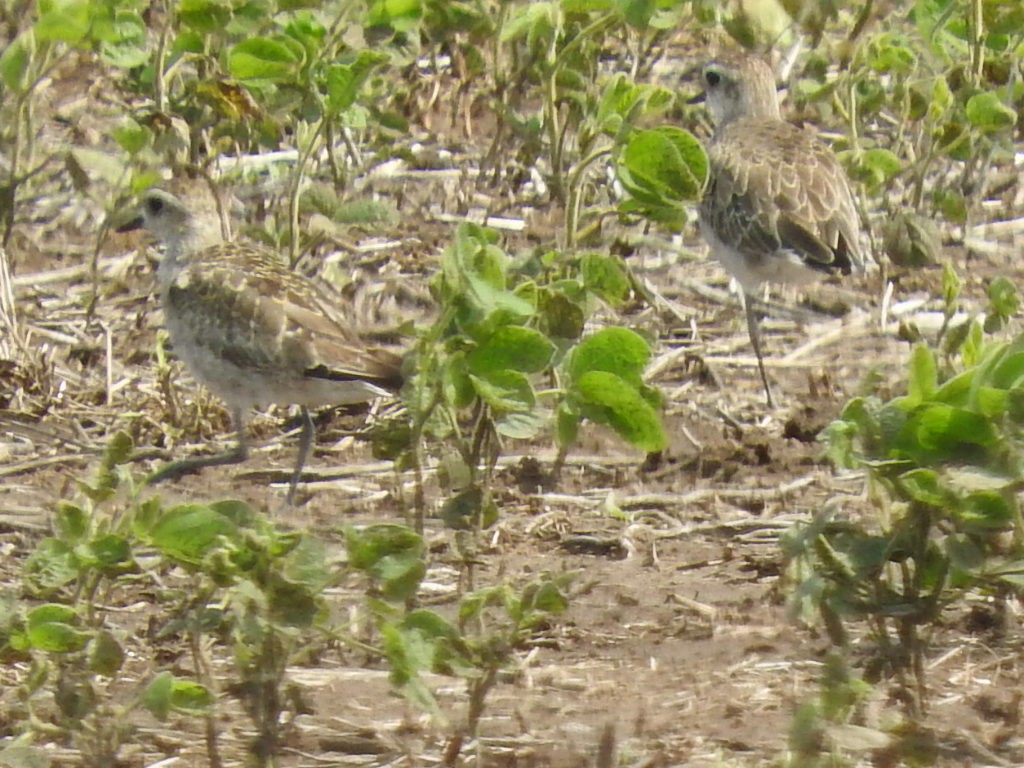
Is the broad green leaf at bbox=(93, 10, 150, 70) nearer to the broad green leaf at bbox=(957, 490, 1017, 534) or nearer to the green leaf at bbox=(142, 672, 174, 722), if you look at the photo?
the green leaf at bbox=(142, 672, 174, 722)

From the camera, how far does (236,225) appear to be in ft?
27.8

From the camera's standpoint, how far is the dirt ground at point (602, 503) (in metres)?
4.71

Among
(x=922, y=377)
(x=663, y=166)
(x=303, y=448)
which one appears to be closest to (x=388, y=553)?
(x=922, y=377)

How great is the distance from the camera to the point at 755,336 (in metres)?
7.47

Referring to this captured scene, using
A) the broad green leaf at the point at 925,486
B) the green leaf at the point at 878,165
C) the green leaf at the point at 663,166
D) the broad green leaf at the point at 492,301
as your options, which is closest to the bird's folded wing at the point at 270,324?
the green leaf at the point at 663,166

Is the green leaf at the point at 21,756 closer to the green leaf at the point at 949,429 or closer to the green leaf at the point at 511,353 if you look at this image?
the green leaf at the point at 511,353

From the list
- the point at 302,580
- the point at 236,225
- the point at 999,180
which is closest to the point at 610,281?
the point at 302,580

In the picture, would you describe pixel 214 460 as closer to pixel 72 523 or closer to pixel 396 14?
pixel 396 14

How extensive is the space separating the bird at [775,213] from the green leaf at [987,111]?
63 centimetres

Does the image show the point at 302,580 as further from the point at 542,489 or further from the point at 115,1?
the point at 115,1

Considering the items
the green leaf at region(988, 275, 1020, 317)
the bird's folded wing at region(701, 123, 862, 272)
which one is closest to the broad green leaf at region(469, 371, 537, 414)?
the green leaf at region(988, 275, 1020, 317)

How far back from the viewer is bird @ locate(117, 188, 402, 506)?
6605mm

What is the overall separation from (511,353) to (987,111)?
3462mm

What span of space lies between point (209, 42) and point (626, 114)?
2.50 meters
